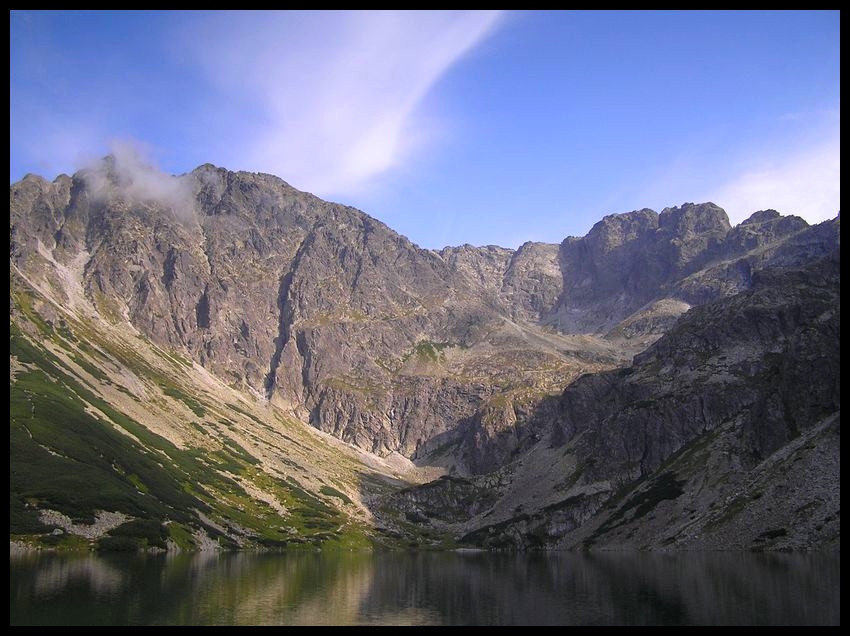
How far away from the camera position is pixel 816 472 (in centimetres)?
14988

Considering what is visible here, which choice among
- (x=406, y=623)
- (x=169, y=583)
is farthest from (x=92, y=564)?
(x=406, y=623)

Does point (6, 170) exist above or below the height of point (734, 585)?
above

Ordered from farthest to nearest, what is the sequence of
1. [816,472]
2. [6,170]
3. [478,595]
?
[816,472], [478,595], [6,170]

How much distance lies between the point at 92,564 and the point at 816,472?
487 ft

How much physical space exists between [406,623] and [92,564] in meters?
81.2

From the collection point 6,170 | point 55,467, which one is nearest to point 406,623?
point 6,170

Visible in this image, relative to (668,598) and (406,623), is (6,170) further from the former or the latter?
(668,598)

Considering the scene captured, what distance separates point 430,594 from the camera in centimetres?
9094

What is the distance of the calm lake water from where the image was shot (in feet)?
211

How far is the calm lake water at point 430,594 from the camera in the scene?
64.4 metres

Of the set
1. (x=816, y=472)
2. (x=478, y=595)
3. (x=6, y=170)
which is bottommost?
(x=478, y=595)

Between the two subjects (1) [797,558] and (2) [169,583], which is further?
(1) [797,558]
